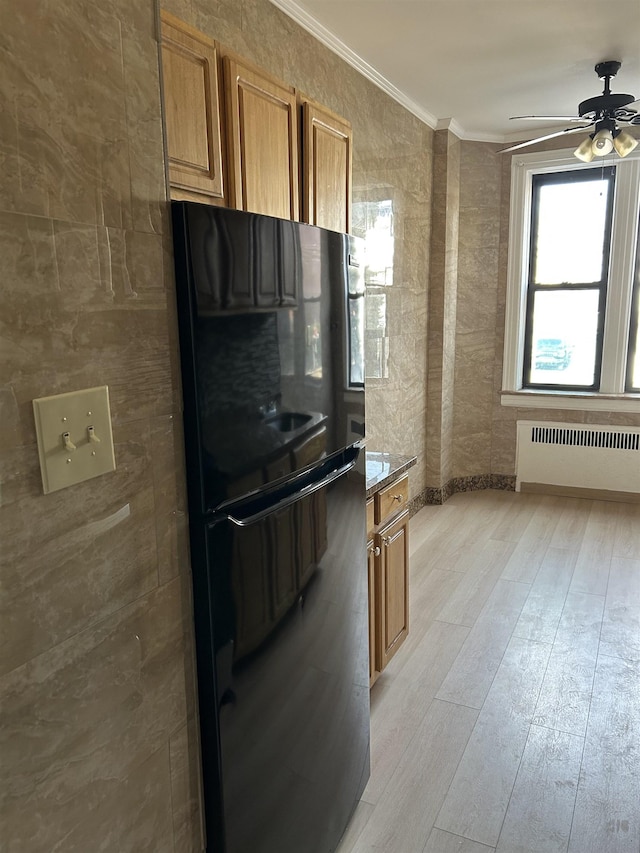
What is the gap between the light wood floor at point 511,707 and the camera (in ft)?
6.12

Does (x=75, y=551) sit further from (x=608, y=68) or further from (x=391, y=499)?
(x=608, y=68)

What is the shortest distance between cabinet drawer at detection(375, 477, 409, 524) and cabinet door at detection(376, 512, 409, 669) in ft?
0.14

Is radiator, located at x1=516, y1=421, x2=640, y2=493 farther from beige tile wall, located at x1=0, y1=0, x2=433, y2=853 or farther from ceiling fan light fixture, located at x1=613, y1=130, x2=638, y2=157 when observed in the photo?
beige tile wall, located at x1=0, y1=0, x2=433, y2=853

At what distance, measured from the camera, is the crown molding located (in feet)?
8.68

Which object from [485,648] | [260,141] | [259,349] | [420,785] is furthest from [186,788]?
[485,648]

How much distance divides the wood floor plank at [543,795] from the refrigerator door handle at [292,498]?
122 centimetres

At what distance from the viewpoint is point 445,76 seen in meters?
3.51

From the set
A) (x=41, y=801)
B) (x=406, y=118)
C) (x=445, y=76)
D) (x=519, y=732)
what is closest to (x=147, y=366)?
(x=41, y=801)

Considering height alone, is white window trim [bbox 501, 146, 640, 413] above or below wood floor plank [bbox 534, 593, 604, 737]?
above

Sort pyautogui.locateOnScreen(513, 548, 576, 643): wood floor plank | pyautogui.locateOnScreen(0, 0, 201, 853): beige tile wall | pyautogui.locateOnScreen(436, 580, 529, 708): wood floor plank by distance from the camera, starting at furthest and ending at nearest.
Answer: pyautogui.locateOnScreen(513, 548, 576, 643): wood floor plank → pyautogui.locateOnScreen(436, 580, 529, 708): wood floor plank → pyautogui.locateOnScreen(0, 0, 201, 853): beige tile wall

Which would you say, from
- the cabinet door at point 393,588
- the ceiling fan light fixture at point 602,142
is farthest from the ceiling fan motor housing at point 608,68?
the cabinet door at point 393,588

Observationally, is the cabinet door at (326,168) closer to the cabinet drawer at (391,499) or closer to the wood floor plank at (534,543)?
the cabinet drawer at (391,499)

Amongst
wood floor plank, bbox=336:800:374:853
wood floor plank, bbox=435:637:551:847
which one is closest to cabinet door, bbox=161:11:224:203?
wood floor plank, bbox=336:800:374:853

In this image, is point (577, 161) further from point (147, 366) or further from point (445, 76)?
point (147, 366)
